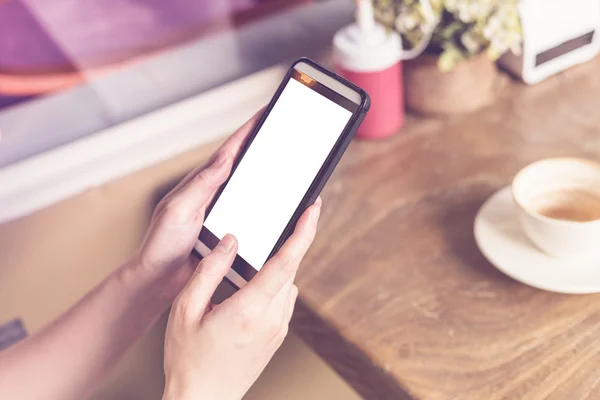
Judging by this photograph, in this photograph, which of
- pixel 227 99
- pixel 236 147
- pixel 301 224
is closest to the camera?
pixel 301 224

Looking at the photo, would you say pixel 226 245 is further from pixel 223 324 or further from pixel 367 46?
pixel 367 46

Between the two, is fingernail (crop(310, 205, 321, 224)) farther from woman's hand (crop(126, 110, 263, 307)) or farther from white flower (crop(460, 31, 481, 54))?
white flower (crop(460, 31, 481, 54))

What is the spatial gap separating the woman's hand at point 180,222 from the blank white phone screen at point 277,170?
0.05ft

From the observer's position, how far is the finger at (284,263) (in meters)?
0.52

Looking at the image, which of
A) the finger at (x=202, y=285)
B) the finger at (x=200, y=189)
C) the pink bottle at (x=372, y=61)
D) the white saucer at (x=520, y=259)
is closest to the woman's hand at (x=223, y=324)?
the finger at (x=202, y=285)

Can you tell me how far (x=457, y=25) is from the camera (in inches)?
33.8

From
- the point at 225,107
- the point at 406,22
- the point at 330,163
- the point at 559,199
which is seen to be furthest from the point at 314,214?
the point at 225,107

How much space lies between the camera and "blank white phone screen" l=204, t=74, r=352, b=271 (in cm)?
60

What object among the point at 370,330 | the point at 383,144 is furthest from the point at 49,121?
the point at 370,330

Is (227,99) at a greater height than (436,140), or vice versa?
(227,99)

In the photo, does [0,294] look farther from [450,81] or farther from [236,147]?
[450,81]

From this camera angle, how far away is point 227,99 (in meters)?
1.03

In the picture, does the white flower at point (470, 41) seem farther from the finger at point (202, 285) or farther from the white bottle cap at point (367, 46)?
the finger at point (202, 285)

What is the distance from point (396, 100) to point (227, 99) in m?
0.29
